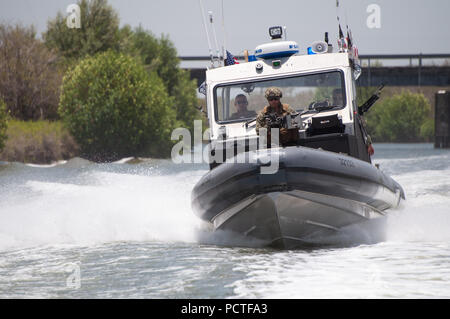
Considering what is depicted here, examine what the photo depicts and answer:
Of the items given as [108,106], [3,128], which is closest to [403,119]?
[108,106]

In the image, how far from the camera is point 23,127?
29359 mm

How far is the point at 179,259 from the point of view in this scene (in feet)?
22.5

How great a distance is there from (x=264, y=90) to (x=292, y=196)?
2473 mm

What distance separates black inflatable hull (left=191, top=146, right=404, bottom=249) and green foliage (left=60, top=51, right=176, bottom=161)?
78.5 feet

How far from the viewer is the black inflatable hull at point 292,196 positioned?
22.6ft

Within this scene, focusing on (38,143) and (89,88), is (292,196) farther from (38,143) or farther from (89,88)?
(89,88)

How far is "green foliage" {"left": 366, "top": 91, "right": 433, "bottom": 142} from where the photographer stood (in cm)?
7644

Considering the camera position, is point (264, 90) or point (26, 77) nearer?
point (264, 90)

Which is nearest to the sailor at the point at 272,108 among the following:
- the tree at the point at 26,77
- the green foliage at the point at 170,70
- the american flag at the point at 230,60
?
the american flag at the point at 230,60

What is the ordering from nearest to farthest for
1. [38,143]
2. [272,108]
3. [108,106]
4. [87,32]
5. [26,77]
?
[272,108]
[38,143]
[108,106]
[26,77]
[87,32]

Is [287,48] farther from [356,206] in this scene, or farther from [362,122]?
[356,206]

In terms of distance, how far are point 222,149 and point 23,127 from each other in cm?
2259

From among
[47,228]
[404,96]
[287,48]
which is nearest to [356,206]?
[287,48]

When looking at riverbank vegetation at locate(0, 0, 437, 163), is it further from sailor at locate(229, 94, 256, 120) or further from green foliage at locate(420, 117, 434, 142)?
green foliage at locate(420, 117, 434, 142)
